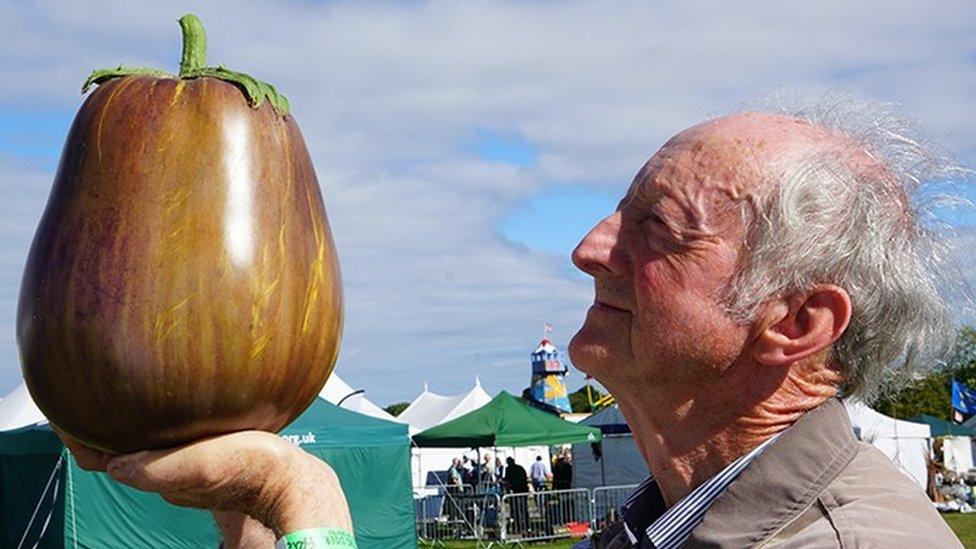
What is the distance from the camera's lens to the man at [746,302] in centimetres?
232

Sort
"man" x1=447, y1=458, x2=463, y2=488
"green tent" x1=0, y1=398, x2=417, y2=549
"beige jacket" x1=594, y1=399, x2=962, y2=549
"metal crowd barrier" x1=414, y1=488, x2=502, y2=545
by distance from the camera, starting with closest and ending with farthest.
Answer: "beige jacket" x1=594, y1=399, x2=962, y2=549
"green tent" x1=0, y1=398, x2=417, y2=549
"metal crowd barrier" x1=414, y1=488, x2=502, y2=545
"man" x1=447, y1=458, x2=463, y2=488

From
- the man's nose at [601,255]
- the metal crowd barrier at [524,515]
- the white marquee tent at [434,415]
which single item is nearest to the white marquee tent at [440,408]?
the white marquee tent at [434,415]

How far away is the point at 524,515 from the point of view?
24062 millimetres

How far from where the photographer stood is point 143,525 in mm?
14484

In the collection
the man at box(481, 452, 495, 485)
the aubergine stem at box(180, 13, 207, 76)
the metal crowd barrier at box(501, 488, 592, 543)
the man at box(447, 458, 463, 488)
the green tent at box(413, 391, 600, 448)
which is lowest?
the man at box(481, 452, 495, 485)

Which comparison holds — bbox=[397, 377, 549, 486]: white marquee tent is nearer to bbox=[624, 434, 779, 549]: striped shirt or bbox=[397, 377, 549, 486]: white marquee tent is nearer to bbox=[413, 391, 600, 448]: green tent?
bbox=[413, 391, 600, 448]: green tent

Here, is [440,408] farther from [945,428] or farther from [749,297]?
[749,297]

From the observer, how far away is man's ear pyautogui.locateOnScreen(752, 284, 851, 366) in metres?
2.34

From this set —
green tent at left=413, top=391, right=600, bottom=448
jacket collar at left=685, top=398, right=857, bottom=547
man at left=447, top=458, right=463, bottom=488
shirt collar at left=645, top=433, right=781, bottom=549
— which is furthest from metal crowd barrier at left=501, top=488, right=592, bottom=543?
jacket collar at left=685, top=398, right=857, bottom=547

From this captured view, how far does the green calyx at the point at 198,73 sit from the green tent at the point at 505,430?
20571 mm

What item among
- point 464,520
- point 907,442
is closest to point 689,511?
point 464,520

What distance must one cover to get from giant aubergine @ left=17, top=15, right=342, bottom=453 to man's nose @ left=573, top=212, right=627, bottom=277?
1.65ft

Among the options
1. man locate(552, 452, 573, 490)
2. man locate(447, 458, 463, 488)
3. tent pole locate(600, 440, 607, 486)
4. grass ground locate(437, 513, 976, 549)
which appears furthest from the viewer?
man locate(552, 452, 573, 490)

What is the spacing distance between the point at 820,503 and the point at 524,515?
22370 mm
